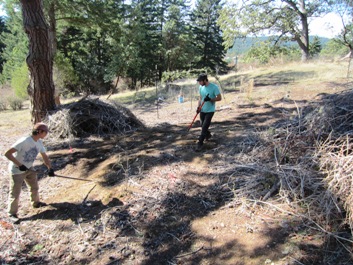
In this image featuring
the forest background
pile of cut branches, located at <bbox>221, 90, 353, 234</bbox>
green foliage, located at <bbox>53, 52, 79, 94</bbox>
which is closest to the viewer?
pile of cut branches, located at <bbox>221, 90, 353, 234</bbox>

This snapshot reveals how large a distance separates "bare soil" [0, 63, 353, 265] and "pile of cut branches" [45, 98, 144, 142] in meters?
1.49

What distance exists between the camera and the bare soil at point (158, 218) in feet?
8.54

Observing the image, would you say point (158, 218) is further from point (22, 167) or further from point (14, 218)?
point (14, 218)

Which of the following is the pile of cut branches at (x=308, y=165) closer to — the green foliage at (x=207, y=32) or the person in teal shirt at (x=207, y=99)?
the person in teal shirt at (x=207, y=99)

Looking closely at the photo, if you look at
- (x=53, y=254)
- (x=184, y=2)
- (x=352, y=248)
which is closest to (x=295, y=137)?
(x=352, y=248)

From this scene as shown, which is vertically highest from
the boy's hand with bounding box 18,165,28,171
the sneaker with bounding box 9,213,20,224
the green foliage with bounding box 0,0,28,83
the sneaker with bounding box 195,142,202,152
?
the green foliage with bounding box 0,0,28,83

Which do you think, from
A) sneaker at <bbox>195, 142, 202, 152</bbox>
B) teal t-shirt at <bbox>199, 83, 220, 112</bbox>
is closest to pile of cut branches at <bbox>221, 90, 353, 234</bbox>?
sneaker at <bbox>195, 142, 202, 152</bbox>

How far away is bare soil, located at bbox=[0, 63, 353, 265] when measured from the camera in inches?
103

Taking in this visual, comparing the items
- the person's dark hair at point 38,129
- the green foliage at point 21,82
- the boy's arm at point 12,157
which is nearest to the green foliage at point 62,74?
the green foliage at point 21,82

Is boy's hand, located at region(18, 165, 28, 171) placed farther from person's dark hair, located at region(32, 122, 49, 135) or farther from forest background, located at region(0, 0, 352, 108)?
forest background, located at region(0, 0, 352, 108)

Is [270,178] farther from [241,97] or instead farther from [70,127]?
[241,97]

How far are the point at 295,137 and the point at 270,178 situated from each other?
0.86 m

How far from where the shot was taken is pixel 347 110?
3.68 metres

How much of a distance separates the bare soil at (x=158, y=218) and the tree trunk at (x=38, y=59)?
2269 mm
